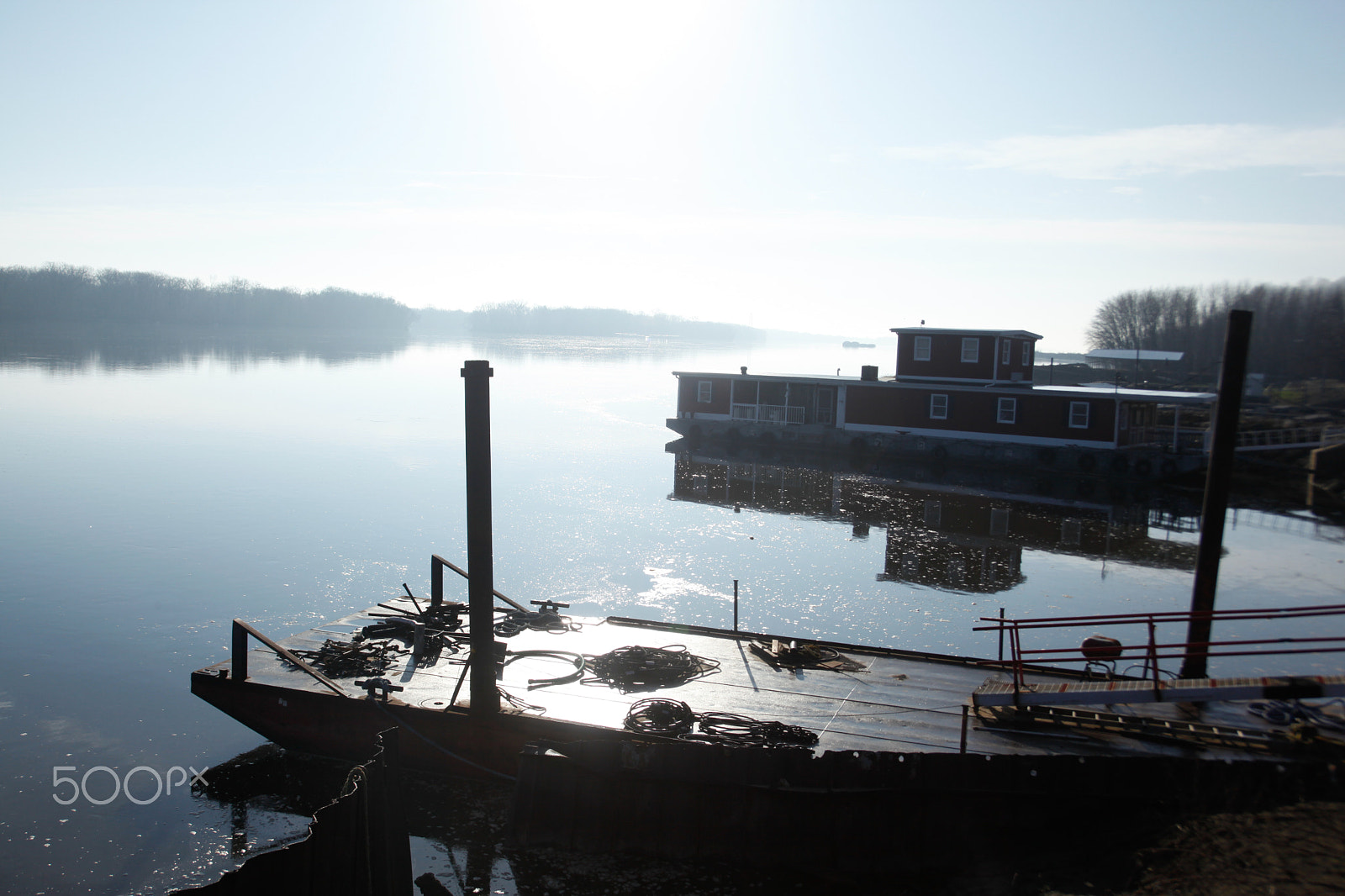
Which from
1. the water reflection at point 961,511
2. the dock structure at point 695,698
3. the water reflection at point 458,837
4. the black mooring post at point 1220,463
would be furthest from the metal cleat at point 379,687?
the water reflection at point 961,511

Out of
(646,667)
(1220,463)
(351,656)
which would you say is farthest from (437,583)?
(1220,463)

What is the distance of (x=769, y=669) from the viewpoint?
11305mm

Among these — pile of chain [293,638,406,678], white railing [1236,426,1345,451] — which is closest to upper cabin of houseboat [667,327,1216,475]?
white railing [1236,426,1345,451]

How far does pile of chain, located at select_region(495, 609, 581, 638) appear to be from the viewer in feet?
42.6

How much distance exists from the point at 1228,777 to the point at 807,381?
1542 inches

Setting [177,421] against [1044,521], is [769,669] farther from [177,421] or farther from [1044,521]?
[177,421]

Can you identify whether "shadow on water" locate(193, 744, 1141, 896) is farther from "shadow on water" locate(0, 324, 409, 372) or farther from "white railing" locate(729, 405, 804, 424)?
"shadow on water" locate(0, 324, 409, 372)

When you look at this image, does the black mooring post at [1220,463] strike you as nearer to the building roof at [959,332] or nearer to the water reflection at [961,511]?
the water reflection at [961,511]

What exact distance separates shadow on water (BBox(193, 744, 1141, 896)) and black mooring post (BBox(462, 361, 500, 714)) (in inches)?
53.0

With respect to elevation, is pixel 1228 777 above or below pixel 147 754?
above

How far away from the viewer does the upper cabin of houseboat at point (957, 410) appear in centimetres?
3816

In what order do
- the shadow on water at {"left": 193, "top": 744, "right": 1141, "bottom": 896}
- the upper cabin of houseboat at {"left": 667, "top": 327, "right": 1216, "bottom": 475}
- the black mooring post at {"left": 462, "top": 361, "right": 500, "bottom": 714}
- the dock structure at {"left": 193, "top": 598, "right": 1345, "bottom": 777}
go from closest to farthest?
the shadow on water at {"left": 193, "top": 744, "right": 1141, "bottom": 896}
the dock structure at {"left": 193, "top": 598, "right": 1345, "bottom": 777}
the black mooring post at {"left": 462, "top": 361, "right": 500, "bottom": 714}
the upper cabin of houseboat at {"left": 667, "top": 327, "right": 1216, "bottom": 475}

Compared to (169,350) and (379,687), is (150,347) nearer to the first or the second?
(169,350)

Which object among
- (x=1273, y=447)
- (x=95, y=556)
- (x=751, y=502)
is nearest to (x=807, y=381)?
(x=751, y=502)
